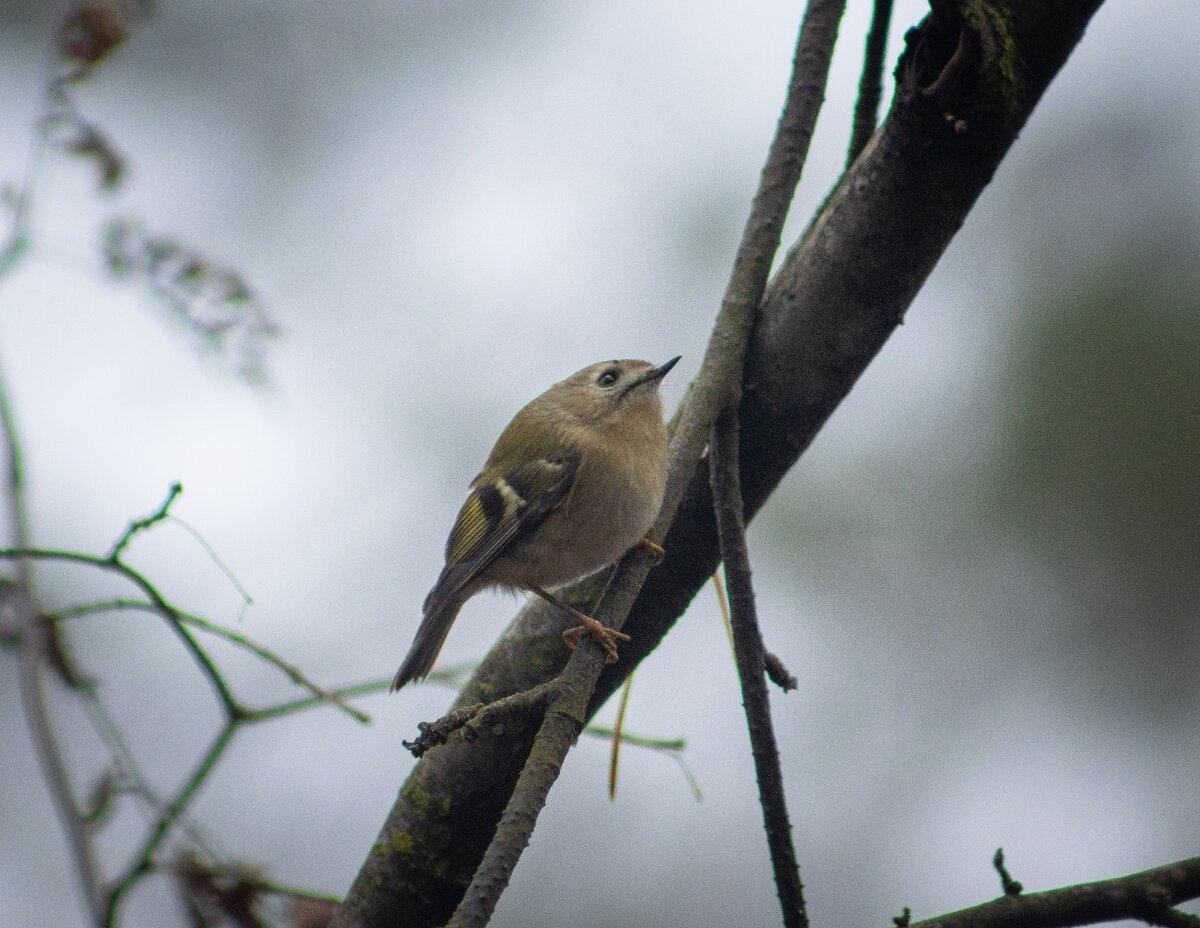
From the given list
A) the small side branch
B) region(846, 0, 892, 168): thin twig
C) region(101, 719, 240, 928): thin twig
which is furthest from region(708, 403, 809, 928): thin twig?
region(101, 719, 240, 928): thin twig

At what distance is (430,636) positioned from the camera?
10.3ft

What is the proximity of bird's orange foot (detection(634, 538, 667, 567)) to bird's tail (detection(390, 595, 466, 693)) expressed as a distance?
0.82 m

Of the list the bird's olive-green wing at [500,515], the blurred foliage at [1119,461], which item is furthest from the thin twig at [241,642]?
the blurred foliage at [1119,461]

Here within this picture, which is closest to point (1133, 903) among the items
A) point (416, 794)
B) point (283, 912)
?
point (416, 794)

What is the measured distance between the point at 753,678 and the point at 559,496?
1.51 metres

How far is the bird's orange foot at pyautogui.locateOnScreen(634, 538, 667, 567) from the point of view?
227 centimetres

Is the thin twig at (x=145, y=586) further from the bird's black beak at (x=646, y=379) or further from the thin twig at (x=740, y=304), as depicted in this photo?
the bird's black beak at (x=646, y=379)

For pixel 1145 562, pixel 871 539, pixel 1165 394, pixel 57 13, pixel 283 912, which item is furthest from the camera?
pixel 871 539

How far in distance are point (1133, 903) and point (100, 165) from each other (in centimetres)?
256

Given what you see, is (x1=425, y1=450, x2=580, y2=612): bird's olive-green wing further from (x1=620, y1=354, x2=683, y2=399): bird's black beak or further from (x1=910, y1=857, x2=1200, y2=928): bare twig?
(x1=910, y1=857, x2=1200, y2=928): bare twig

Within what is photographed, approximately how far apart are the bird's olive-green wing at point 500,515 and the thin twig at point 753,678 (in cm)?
115

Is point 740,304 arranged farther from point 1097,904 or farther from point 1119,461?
point 1119,461

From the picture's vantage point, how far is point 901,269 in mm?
2105

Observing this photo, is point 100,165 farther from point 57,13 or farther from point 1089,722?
point 1089,722
